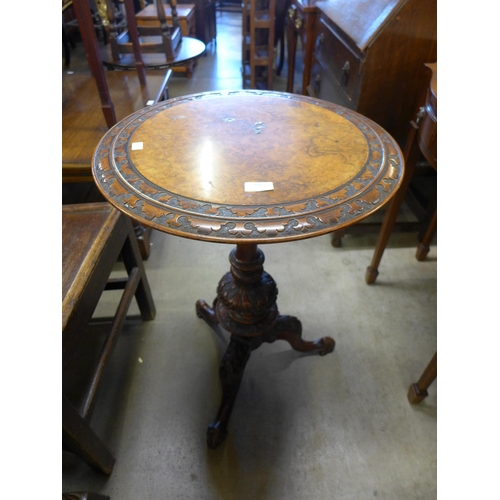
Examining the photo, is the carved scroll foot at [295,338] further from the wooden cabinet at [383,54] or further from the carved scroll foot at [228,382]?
the wooden cabinet at [383,54]

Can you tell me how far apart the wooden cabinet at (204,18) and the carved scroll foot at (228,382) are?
4196 mm

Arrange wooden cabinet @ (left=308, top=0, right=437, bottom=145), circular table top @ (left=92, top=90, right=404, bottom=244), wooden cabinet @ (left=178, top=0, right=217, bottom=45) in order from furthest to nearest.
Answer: wooden cabinet @ (left=178, top=0, right=217, bottom=45), wooden cabinet @ (left=308, top=0, right=437, bottom=145), circular table top @ (left=92, top=90, right=404, bottom=244)

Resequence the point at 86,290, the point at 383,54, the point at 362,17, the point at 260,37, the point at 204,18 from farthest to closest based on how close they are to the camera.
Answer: the point at 204,18 < the point at 260,37 < the point at 362,17 < the point at 383,54 < the point at 86,290

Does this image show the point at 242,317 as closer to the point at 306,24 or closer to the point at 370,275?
the point at 370,275

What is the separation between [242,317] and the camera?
1199 mm

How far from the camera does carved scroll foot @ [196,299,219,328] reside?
4.90 feet

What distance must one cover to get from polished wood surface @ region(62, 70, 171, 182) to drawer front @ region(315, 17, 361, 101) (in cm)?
90

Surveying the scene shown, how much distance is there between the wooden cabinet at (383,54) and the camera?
1296 mm


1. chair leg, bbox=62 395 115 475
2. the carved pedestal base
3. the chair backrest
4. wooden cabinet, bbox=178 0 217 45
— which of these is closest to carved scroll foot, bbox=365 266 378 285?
the carved pedestal base

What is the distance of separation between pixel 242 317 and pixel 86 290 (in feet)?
1.65

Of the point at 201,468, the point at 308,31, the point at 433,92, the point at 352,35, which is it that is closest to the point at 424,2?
the point at 352,35

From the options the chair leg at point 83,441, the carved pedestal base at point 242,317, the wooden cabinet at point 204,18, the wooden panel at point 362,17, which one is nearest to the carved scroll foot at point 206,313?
the carved pedestal base at point 242,317

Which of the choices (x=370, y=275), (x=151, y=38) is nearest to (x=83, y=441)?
(x=370, y=275)

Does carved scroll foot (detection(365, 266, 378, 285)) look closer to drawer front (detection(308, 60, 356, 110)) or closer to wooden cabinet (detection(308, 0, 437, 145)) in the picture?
wooden cabinet (detection(308, 0, 437, 145))
